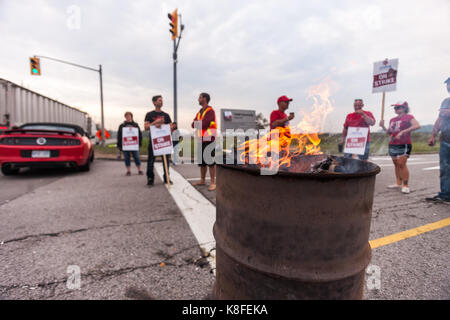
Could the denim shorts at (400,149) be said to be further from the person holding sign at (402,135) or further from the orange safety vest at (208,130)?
the orange safety vest at (208,130)

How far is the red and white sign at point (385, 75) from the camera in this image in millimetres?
4543

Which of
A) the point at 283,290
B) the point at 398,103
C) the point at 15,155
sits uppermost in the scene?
the point at 398,103

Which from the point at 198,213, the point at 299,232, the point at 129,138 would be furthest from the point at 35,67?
the point at 299,232

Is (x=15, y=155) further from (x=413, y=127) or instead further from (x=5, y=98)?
(x=413, y=127)

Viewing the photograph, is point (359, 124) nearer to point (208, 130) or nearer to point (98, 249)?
point (208, 130)

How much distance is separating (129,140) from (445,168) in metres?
6.75

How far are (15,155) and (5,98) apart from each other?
6149 millimetres

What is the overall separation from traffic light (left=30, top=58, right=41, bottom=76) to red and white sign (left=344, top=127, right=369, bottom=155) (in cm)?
1439

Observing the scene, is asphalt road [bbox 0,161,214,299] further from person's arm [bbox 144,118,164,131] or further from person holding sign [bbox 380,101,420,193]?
person holding sign [bbox 380,101,420,193]

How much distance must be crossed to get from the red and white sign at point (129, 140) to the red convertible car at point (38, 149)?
1023 mm

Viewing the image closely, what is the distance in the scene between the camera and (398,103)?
4453mm
